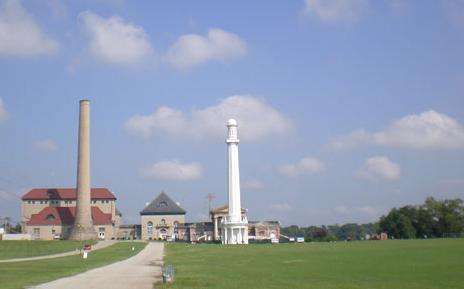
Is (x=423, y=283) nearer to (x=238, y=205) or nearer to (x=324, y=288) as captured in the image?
(x=324, y=288)

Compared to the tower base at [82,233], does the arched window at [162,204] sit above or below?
above

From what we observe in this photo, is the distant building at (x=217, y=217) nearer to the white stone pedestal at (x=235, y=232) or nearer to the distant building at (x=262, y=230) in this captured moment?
the distant building at (x=262, y=230)

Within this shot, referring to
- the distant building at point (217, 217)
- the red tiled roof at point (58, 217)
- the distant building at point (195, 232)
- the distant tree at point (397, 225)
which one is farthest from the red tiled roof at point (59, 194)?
the distant tree at point (397, 225)

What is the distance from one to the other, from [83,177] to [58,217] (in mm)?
19048

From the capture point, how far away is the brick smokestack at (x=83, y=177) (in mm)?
105562

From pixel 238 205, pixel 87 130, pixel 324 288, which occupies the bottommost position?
pixel 324 288

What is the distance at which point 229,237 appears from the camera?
101m

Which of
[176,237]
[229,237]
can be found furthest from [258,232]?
[229,237]

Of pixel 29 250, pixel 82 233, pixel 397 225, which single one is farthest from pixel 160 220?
pixel 29 250

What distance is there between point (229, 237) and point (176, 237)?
106 feet

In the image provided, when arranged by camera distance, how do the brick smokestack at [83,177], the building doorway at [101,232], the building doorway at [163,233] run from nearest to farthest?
the brick smokestack at [83,177], the building doorway at [101,232], the building doorway at [163,233]

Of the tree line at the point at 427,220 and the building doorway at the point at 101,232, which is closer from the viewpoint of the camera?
the tree line at the point at 427,220

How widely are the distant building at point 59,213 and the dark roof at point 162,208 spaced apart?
6.97m

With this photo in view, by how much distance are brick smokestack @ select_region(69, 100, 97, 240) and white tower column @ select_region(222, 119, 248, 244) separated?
2231cm
